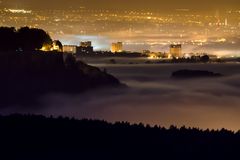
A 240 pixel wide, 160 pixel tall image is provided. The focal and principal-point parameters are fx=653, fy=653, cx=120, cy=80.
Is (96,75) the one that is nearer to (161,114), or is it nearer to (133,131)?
(161,114)

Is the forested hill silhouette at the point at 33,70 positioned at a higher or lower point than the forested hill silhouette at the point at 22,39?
lower

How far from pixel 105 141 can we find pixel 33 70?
172ft

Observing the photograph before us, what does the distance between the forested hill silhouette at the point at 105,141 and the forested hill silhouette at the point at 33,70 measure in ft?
141

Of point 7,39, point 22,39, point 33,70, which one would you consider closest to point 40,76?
point 33,70

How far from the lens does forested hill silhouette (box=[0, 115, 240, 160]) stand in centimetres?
2391

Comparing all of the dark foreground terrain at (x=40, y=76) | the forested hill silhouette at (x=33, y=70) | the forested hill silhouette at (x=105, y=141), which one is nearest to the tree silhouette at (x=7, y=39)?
the forested hill silhouette at (x=33, y=70)

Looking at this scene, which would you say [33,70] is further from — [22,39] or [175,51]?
[175,51]

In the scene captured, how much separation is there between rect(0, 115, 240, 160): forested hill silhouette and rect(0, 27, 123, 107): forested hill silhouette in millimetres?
42902

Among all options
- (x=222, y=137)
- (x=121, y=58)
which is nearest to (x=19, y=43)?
(x=222, y=137)

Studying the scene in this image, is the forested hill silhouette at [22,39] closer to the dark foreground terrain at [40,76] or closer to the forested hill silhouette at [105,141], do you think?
the dark foreground terrain at [40,76]

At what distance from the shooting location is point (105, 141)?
25953 millimetres

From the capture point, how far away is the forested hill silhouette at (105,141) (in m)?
23.9

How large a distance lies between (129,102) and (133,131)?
55352mm

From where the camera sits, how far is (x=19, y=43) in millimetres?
79938
